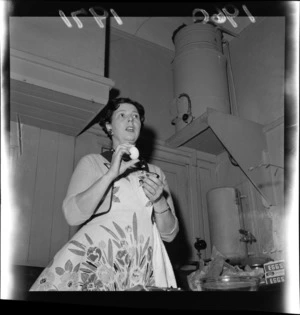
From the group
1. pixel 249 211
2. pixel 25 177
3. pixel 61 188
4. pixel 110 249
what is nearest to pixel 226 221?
pixel 249 211

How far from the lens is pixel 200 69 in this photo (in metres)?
1.54

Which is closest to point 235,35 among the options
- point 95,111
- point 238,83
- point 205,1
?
point 238,83

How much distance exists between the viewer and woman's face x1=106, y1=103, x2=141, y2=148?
757 millimetres

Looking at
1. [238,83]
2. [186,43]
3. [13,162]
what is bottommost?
[13,162]

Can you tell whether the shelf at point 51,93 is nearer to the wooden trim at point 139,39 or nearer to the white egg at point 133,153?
the white egg at point 133,153

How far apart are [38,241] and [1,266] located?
1.99 feet

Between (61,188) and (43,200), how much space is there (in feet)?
0.23

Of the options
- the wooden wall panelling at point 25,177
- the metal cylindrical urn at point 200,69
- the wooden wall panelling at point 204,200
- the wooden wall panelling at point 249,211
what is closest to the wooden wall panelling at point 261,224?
the wooden wall panelling at point 249,211

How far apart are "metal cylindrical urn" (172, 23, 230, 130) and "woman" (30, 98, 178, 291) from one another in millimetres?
821

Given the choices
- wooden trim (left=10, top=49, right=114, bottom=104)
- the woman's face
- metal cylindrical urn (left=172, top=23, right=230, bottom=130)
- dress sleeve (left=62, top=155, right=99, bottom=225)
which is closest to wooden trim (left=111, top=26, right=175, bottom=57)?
metal cylindrical urn (left=172, top=23, right=230, bottom=130)

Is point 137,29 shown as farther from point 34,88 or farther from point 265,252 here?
point 265,252

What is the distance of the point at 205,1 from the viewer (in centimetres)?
73

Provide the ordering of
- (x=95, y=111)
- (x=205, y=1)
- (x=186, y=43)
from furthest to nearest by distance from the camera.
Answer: (x=186, y=43), (x=95, y=111), (x=205, y=1)

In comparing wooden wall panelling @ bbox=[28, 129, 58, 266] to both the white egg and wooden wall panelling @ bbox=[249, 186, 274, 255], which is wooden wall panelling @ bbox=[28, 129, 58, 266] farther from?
wooden wall panelling @ bbox=[249, 186, 274, 255]
